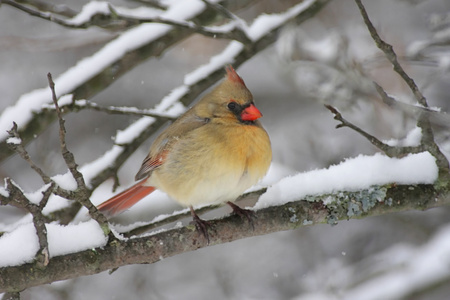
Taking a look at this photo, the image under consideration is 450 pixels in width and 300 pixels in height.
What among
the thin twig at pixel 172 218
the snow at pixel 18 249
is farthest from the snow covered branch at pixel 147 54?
the snow at pixel 18 249

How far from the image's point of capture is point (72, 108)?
322cm

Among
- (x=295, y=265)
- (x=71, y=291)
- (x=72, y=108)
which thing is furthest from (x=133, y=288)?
(x=72, y=108)

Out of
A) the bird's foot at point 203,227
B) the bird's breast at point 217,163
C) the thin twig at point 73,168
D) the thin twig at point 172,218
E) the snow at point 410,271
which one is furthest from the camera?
the snow at point 410,271

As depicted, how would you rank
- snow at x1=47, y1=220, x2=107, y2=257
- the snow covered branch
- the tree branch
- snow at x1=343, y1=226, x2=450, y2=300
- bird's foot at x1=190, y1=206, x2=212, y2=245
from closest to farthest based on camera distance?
snow at x1=47, y1=220, x2=107, y2=257 → the tree branch → bird's foot at x1=190, y1=206, x2=212, y2=245 → the snow covered branch → snow at x1=343, y1=226, x2=450, y2=300

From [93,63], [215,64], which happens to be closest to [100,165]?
[93,63]

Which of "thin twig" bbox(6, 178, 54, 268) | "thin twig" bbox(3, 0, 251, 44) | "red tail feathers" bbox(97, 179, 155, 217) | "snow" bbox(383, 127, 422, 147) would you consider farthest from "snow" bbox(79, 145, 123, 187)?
"snow" bbox(383, 127, 422, 147)

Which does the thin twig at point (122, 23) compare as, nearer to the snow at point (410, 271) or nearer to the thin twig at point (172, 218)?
the thin twig at point (172, 218)

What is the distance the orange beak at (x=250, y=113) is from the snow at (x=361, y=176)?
0.53 metres

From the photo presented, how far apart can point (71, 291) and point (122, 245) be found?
6.62 feet

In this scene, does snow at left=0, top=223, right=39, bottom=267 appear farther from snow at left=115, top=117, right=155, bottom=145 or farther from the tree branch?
snow at left=115, top=117, right=155, bottom=145

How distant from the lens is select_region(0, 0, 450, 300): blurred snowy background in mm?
3752

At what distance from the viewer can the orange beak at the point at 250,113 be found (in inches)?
123

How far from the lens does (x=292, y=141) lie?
19.4 feet

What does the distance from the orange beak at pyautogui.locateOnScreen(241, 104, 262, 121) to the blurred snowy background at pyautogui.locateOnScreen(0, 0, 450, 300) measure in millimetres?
293
